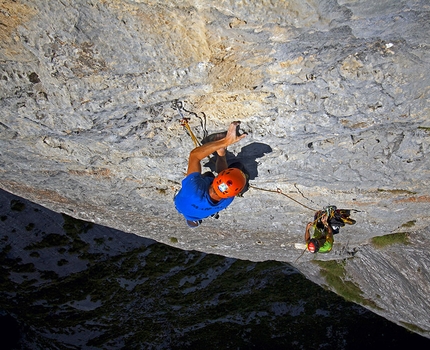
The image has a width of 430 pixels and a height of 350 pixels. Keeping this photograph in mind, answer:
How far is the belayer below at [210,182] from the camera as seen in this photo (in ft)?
14.7

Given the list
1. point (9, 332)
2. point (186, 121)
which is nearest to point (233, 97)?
point (186, 121)

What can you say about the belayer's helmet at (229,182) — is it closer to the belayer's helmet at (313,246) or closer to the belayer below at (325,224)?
the belayer below at (325,224)

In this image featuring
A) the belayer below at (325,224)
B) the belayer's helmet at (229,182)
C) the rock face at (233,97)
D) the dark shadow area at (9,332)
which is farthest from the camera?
the dark shadow area at (9,332)

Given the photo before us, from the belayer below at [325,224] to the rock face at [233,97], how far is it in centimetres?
24

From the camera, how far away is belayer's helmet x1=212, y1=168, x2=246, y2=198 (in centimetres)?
446

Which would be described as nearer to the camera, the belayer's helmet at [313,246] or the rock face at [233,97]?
the rock face at [233,97]

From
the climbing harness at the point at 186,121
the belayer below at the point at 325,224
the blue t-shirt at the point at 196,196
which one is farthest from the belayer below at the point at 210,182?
the belayer below at the point at 325,224

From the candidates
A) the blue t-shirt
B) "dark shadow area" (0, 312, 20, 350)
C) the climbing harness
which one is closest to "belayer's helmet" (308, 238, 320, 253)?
the blue t-shirt

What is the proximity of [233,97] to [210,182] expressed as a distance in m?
1.40

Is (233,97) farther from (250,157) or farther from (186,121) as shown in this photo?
(250,157)

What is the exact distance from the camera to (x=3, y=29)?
338 cm

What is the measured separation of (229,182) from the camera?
4461 millimetres

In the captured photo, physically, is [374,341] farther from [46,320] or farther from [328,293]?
[46,320]

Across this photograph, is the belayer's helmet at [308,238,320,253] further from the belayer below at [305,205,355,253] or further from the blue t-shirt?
the blue t-shirt
